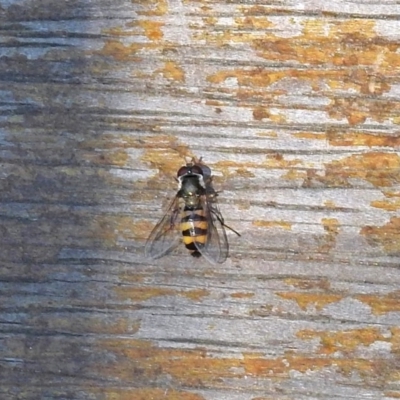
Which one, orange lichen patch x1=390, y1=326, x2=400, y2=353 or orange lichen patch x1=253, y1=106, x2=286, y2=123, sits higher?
orange lichen patch x1=253, y1=106, x2=286, y2=123

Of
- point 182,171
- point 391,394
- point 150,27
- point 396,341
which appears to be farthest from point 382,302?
point 150,27

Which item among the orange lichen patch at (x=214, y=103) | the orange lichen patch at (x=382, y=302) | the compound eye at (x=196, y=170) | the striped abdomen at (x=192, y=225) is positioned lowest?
the orange lichen patch at (x=382, y=302)

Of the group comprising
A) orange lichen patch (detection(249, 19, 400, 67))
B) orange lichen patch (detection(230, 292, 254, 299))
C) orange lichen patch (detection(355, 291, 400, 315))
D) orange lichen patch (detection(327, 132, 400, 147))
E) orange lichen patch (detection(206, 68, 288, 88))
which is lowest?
orange lichen patch (detection(355, 291, 400, 315))

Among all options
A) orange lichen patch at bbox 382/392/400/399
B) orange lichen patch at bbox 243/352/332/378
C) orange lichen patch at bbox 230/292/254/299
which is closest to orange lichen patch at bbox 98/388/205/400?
orange lichen patch at bbox 243/352/332/378

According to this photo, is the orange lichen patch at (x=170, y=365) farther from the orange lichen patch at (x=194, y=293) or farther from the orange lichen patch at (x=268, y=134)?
the orange lichen patch at (x=268, y=134)

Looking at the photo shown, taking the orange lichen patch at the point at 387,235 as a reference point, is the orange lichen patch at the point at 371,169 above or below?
above

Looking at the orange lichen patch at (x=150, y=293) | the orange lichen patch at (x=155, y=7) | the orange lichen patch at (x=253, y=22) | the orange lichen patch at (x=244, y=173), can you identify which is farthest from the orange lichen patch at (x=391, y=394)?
the orange lichen patch at (x=155, y=7)

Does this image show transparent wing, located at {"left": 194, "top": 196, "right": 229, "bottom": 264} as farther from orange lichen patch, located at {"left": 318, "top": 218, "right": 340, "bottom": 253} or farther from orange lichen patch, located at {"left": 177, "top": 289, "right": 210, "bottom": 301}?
orange lichen patch, located at {"left": 318, "top": 218, "right": 340, "bottom": 253}
